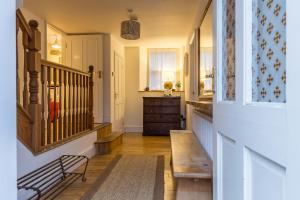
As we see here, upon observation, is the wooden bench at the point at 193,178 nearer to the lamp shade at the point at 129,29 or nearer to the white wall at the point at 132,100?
the lamp shade at the point at 129,29

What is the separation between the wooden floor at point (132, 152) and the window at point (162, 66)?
171 cm

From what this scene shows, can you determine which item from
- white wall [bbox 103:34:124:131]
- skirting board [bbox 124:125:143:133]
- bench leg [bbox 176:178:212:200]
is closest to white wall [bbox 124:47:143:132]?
skirting board [bbox 124:125:143:133]

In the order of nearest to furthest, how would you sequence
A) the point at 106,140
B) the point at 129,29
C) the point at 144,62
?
the point at 129,29, the point at 106,140, the point at 144,62

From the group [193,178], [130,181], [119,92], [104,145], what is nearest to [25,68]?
[130,181]

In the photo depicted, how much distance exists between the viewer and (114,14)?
170 inches

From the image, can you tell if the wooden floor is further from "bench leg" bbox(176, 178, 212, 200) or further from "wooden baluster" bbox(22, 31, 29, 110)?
"wooden baluster" bbox(22, 31, 29, 110)

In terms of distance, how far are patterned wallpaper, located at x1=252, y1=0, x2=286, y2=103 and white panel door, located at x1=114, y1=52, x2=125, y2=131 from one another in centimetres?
531

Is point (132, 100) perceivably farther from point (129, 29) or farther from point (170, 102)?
point (129, 29)

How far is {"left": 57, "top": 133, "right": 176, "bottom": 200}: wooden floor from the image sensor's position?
102 inches

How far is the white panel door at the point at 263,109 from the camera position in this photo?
20.6 inches

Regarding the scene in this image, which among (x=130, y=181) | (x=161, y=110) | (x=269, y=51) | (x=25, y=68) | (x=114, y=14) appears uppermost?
(x=114, y=14)

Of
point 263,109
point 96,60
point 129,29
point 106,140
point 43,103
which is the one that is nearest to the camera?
point 263,109

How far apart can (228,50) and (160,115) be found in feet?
17.6

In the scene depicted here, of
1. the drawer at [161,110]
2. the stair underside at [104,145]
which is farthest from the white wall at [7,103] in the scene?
the drawer at [161,110]
